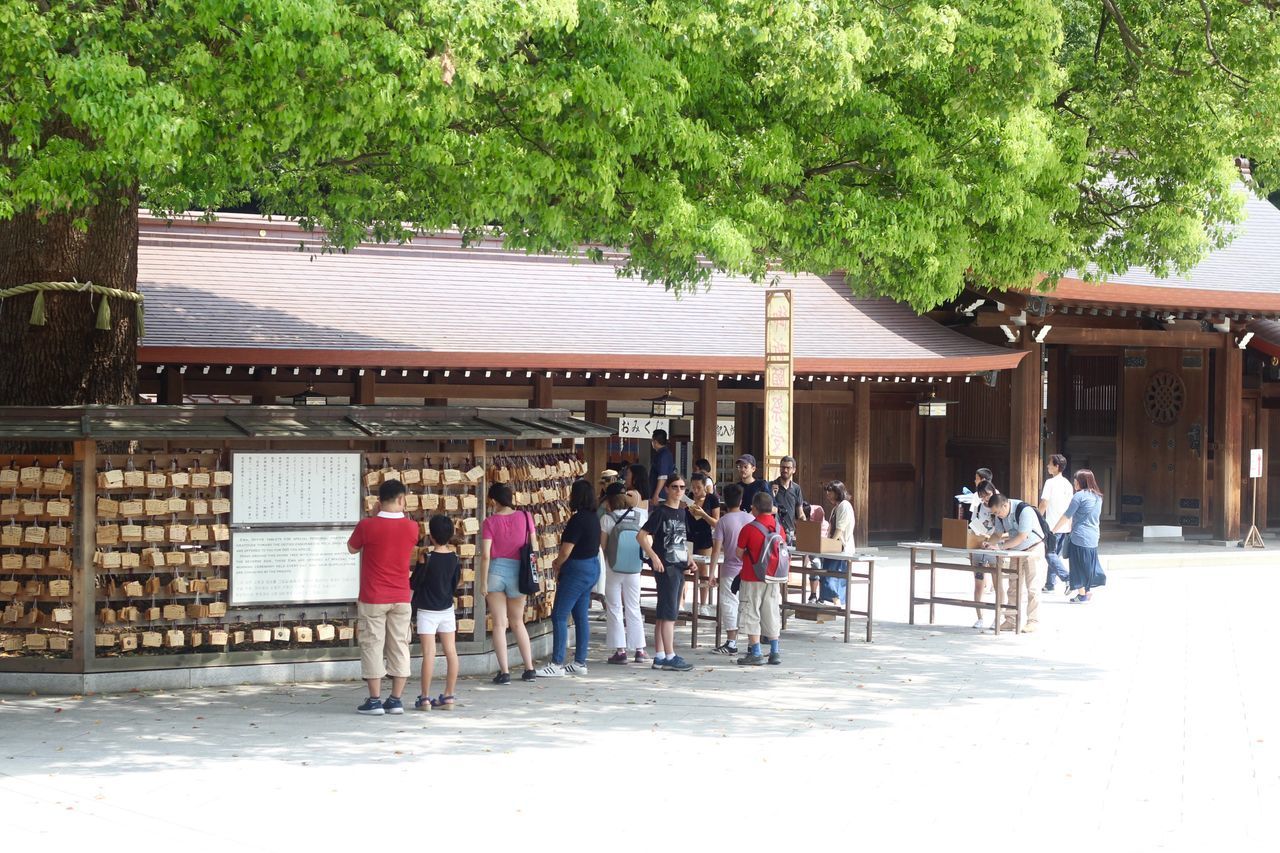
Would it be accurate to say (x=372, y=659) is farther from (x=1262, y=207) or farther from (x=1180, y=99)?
(x=1262, y=207)

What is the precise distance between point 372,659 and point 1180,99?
29.0ft

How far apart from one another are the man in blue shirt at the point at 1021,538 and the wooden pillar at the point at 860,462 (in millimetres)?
6960

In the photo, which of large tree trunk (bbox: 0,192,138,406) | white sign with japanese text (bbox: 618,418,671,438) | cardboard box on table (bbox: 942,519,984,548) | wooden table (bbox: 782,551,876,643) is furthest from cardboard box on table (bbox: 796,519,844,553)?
white sign with japanese text (bbox: 618,418,671,438)

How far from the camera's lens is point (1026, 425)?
21.6m

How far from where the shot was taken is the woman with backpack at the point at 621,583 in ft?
40.3

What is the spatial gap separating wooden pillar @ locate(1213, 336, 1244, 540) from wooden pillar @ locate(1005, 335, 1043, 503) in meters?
3.86

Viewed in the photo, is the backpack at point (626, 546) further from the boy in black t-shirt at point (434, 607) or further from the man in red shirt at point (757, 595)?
the boy in black t-shirt at point (434, 607)

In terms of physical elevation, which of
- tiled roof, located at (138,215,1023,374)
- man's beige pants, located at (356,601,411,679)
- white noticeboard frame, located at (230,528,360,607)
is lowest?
man's beige pants, located at (356,601,411,679)

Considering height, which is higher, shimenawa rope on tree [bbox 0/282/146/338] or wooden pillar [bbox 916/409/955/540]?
shimenawa rope on tree [bbox 0/282/146/338]

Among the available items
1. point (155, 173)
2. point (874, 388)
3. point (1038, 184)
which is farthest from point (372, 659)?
point (874, 388)

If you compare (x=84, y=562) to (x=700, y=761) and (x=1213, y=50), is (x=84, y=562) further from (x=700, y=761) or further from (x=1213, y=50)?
(x=1213, y=50)

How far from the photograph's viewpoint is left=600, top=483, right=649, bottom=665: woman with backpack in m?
12.3

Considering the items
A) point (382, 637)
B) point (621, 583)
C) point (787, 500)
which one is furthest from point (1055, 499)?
point (382, 637)

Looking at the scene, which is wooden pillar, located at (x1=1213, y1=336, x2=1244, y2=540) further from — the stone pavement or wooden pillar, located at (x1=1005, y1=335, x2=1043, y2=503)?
the stone pavement
